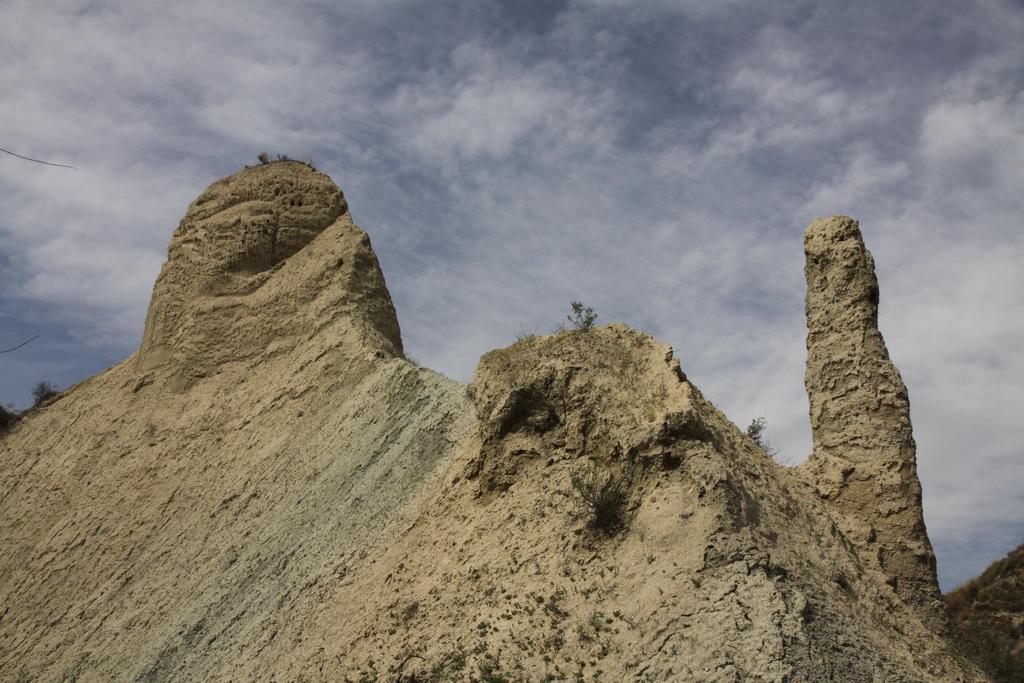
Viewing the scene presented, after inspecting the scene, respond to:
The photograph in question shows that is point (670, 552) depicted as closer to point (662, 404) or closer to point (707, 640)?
point (707, 640)

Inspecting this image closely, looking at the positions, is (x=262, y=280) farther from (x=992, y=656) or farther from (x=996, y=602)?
(x=996, y=602)

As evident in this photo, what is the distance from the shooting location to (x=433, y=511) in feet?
47.3

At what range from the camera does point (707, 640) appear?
9.99 meters

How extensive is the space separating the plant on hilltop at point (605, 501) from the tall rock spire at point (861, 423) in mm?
3137

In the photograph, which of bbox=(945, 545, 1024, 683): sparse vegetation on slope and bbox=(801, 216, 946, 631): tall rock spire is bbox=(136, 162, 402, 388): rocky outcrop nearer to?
bbox=(801, 216, 946, 631): tall rock spire

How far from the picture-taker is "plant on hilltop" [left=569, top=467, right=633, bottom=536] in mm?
11797

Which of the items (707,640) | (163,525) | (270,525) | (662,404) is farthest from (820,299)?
(163,525)

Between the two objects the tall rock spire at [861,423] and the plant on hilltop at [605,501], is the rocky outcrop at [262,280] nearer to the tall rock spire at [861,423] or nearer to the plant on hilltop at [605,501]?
the plant on hilltop at [605,501]

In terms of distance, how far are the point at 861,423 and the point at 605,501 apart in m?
3.93

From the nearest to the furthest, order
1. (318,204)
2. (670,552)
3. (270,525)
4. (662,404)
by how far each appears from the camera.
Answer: (670,552)
(662,404)
(270,525)
(318,204)

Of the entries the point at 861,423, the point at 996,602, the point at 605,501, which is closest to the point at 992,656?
the point at 861,423

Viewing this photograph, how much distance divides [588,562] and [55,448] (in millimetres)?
15246

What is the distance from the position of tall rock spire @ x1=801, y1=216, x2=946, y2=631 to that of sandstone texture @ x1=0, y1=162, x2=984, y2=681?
0.03 m

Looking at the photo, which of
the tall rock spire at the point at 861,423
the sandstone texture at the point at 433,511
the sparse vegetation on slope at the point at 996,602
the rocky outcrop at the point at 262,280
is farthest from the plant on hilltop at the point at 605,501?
the sparse vegetation on slope at the point at 996,602
